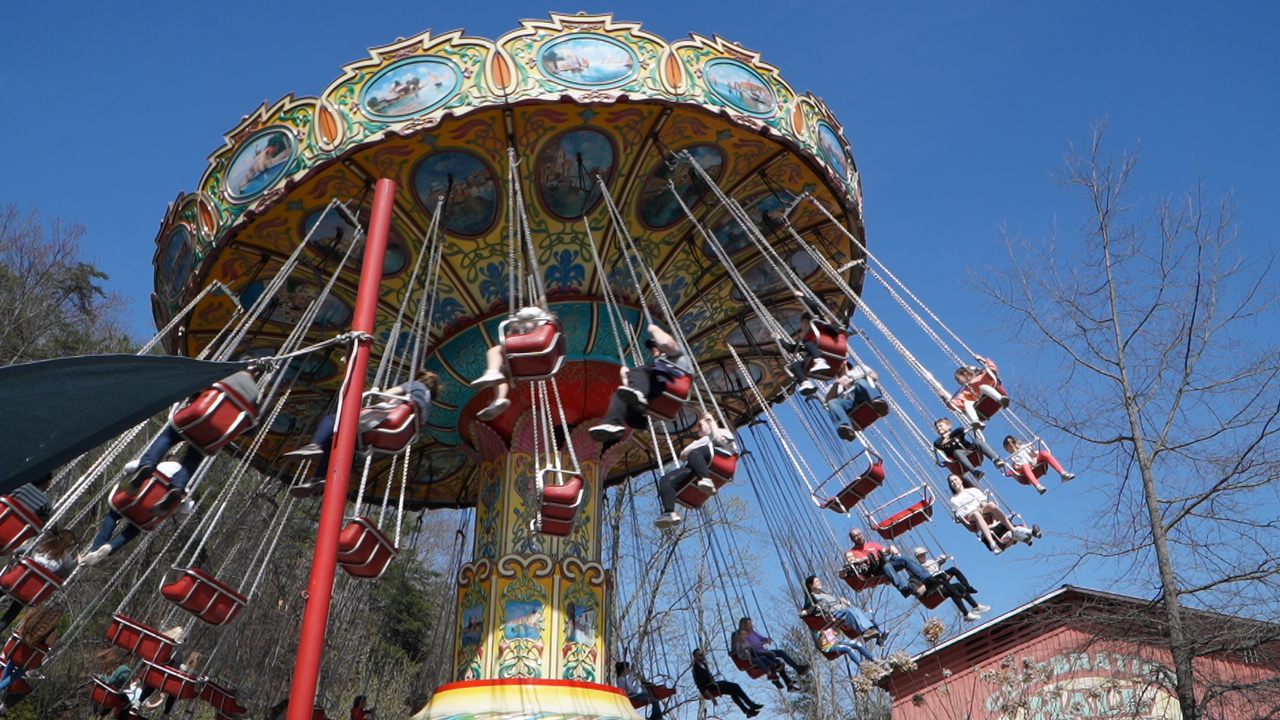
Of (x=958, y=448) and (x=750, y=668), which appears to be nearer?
(x=958, y=448)

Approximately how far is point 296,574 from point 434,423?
529 inches

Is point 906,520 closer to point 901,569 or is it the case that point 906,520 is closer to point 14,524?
point 901,569

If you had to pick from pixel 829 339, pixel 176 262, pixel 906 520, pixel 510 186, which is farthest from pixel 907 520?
pixel 176 262

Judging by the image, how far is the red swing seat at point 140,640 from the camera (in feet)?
30.5

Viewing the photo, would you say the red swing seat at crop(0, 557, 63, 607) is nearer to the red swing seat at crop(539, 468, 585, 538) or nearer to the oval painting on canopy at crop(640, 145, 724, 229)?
the red swing seat at crop(539, 468, 585, 538)

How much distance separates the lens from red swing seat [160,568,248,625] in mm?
8242

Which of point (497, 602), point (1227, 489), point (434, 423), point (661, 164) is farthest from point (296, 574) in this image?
point (1227, 489)

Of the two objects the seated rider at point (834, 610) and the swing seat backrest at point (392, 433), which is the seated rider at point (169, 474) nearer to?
the swing seat backrest at point (392, 433)

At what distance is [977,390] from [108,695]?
29.0ft

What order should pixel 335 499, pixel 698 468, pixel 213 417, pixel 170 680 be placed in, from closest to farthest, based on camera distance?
1. pixel 335 499
2. pixel 213 417
3. pixel 698 468
4. pixel 170 680

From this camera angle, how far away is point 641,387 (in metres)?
7.60

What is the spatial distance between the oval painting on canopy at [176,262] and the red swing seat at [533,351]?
406 cm

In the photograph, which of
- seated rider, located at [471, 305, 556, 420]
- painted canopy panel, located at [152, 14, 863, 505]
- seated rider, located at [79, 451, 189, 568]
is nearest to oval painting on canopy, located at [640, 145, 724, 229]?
painted canopy panel, located at [152, 14, 863, 505]

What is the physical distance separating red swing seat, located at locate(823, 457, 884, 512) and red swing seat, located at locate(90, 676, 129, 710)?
7.20 metres
